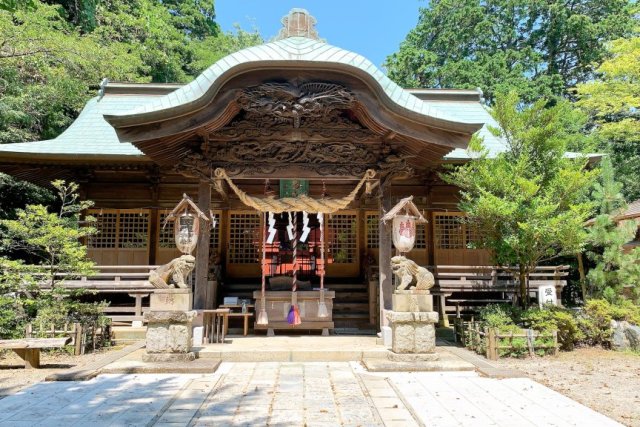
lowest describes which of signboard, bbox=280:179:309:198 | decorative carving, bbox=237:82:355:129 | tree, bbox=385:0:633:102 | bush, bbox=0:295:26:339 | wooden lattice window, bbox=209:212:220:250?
bush, bbox=0:295:26:339

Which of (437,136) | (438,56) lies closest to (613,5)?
(438,56)

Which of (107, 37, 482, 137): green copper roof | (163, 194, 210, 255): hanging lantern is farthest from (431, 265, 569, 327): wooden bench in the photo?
(163, 194, 210, 255): hanging lantern

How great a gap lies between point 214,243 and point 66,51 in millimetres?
7573

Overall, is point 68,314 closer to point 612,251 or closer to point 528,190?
point 528,190

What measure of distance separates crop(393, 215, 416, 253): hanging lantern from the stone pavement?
206 cm

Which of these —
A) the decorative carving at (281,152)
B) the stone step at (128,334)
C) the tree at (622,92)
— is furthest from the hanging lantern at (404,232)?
the tree at (622,92)

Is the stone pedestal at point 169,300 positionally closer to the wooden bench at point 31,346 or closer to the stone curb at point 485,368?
the wooden bench at point 31,346

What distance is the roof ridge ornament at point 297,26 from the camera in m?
8.66

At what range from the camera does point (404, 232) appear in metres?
7.55

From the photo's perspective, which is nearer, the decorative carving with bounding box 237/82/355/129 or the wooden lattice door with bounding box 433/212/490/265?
the decorative carving with bounding box 237/82/355/129

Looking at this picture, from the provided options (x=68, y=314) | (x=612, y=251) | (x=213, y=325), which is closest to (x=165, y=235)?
(x=68, y=314)

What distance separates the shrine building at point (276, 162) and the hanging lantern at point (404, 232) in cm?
84

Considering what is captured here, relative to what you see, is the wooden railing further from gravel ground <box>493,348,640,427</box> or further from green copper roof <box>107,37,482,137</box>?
green copper roof <box>107,37,482,137</box>

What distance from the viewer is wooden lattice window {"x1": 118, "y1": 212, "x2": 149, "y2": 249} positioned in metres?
12.1
